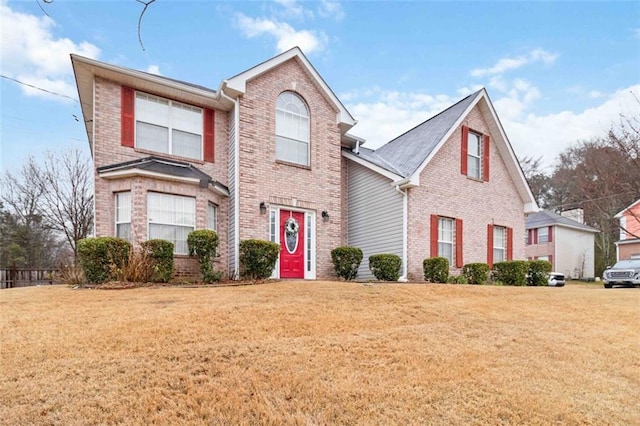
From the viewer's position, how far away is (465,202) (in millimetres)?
14227

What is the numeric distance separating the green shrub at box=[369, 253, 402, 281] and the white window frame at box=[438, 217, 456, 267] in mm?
2336

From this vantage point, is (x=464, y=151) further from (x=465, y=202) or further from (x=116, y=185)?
(x=116, y=185)

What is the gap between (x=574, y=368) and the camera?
4.62 meters

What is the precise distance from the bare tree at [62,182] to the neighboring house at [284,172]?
505 inches

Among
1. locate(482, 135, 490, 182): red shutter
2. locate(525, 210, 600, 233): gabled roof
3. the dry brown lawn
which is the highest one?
locate(482, 135, 490, 182): red shutter

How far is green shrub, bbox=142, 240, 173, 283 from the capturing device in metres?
9.14

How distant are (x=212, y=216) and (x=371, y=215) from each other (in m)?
5.65

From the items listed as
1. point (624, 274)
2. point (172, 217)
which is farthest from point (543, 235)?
point (172, 217)

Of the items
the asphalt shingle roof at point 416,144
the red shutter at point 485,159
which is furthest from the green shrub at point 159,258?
the red shutter at point 485,159

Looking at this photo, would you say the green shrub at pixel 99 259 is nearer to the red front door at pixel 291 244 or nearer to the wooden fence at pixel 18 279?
the red front door at pixel 291 244

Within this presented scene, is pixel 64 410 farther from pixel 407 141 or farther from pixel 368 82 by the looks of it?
pixel 368 82

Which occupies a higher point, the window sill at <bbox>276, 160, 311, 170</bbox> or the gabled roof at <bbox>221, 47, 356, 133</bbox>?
the gabled roof at <bbox>221, 47, 356, 133</bbox>

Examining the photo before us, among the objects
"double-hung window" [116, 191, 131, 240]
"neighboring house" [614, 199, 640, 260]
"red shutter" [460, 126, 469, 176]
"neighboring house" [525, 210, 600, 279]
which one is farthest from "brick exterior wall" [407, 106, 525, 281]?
"neighboring house" [614, 199, 640, 260]

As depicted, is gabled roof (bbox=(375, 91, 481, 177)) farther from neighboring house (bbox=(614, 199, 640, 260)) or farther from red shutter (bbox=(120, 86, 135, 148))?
neighboring house (bbox=(614, 199, 640, 260))
